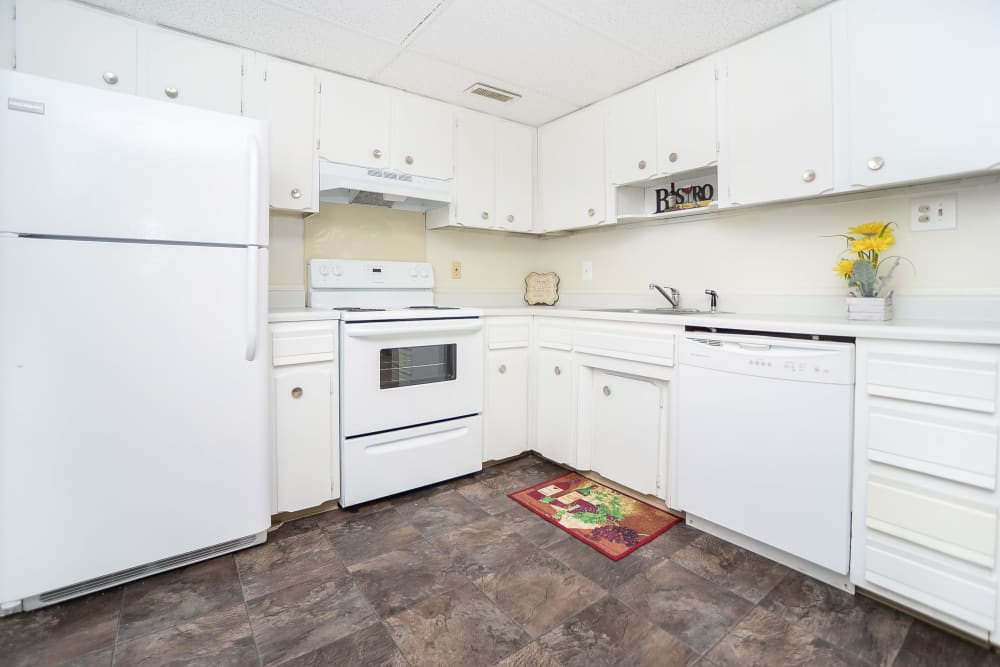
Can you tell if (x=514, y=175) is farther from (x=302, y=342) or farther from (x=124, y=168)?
(x=124, y=168)

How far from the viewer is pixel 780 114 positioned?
2092 millimetres

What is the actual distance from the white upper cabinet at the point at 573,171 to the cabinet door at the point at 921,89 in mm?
1297

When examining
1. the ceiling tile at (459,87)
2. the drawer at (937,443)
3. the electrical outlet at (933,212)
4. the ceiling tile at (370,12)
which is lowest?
the drawer at (937,443)

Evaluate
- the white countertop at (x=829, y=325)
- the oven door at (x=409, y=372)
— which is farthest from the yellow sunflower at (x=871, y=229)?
the oven door at (x=409, y=372)

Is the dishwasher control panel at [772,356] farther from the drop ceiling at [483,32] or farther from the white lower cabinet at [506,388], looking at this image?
the drop ceiling at [483,32]

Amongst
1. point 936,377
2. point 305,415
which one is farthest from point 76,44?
point 936,377

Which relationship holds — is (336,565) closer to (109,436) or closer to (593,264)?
→ (109,436)

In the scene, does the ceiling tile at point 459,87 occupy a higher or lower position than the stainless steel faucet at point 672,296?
higher

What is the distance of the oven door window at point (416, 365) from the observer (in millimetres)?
2432

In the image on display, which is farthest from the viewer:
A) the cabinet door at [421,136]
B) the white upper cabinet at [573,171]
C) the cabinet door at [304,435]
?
the white upper cabinet at [573,171]

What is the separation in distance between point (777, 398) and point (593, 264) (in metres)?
1.72

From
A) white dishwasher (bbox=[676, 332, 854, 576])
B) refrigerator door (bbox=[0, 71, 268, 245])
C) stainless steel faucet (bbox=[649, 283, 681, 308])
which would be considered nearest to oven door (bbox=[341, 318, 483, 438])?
refrigerator door (bbox=[0, 71, 268, 245])

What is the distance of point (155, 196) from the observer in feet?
5.58

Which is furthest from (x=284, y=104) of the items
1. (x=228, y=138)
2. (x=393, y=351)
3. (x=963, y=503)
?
(x=963, y=503)
